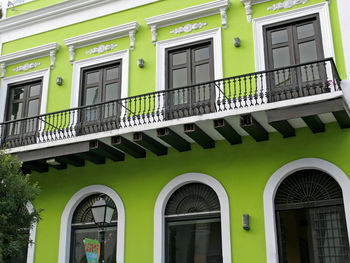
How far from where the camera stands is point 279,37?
11.6 meters

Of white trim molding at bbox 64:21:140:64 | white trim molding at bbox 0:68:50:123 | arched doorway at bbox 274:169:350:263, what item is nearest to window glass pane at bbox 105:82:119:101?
white trim molding at bbox 64:21:140:64

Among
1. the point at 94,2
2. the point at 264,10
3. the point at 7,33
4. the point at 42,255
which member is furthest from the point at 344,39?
the point at 7,33

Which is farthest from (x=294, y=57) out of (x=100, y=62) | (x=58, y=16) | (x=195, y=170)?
(x=58, y=16)

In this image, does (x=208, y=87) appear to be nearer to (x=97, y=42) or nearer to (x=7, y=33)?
(x=97, y=42)

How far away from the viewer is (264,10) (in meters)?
11.8

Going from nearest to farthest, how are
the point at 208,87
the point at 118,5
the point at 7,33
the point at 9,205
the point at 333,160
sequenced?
the point at 9,205 → the point at 333,160 → the point at 208,87 → the point at 118,5 → the point at 7,33

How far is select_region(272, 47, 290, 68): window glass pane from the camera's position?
11.3 meters

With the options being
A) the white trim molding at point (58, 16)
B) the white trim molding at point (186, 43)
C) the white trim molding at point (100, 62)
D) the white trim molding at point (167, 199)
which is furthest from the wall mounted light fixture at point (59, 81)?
the white trim molding at point (167, 199)

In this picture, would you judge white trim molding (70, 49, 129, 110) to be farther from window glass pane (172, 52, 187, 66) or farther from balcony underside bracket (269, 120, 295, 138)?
balcony underside bracket (269, 120, 295, 138)

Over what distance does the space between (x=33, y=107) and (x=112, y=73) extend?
267cm

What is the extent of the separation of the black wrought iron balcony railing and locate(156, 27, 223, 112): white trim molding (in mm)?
329

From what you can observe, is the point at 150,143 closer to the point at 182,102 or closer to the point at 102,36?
the point at 182,102

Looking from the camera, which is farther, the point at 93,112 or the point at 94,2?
the point at 94,2

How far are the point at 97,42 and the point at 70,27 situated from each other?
123cm
